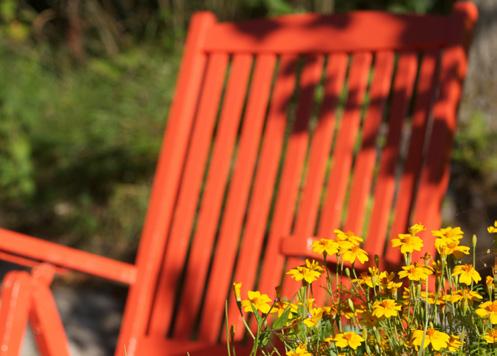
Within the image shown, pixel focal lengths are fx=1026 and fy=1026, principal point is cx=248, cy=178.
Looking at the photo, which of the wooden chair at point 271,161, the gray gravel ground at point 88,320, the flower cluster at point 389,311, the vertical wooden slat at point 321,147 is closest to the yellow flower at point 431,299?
the flower cluster at point 389,311

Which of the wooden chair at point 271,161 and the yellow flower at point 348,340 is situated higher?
the wooden chair at point 271,161

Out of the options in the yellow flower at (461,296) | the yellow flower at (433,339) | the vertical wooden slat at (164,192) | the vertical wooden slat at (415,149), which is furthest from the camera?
the vertical wooden slat at (164,192)

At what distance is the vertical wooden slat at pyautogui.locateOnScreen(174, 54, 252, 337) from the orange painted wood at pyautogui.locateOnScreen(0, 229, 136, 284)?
25 cm

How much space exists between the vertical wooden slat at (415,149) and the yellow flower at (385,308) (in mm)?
1059

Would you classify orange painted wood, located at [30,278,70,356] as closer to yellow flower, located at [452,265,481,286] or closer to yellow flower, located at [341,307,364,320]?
yellow flower, located at [341,307,364,320]

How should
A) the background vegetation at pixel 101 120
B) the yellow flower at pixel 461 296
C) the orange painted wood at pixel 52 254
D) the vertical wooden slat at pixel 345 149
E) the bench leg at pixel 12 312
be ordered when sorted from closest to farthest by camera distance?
1. the yellow flower at pixel 461 296
2. the bench leg at pixel 12 312
3. the orange painted wood at pixel 52 254
4. the vertical wooden slat at pixel 345 149
5. the background vegetation at pixel 101 120

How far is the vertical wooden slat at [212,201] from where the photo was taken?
278 cm

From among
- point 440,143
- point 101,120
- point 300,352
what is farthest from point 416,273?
point 101,120

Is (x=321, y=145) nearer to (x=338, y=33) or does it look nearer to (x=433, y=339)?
(x=338, y=33)

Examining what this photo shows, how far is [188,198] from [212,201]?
0.07 meters

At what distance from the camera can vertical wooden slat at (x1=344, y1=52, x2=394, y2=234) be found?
2.59m

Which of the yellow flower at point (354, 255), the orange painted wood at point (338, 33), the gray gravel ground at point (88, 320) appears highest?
the orange painted wood at point (338, 33)

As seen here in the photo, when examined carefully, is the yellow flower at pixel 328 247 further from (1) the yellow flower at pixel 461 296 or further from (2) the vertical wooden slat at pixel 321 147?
(2) the vertical wooden slat at pixel 321 147

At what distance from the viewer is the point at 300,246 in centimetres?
219
